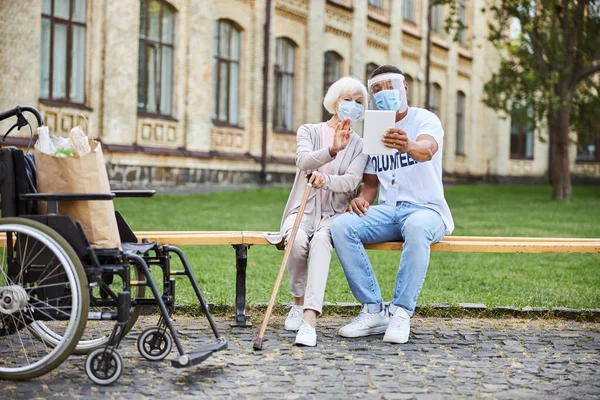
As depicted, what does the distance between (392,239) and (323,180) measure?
2.13 feet

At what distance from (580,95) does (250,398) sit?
2566 centimetres

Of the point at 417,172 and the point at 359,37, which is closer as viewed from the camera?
the point at 417,172

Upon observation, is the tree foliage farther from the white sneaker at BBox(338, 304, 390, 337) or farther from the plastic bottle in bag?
the plastic bottle in bag

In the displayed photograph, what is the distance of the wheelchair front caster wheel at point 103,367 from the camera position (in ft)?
14.9

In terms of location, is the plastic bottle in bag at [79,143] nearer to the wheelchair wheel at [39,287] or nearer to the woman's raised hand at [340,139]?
the wheelchair wheel at [39,287]

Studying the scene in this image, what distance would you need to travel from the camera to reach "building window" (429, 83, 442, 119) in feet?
115

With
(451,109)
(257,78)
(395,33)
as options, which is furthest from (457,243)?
(451,109)

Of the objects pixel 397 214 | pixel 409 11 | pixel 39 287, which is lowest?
pixel 39 287

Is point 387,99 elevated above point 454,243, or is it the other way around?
point 387,99

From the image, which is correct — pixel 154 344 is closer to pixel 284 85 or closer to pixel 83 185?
pixel 83 185

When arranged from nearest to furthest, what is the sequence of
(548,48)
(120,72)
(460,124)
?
(120,72), (548,48), (460,124)

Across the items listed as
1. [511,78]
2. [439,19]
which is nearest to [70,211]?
[511,78]

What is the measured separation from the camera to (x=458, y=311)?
6883 millimetres

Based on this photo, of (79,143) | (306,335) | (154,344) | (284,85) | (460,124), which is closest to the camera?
(79,143)
